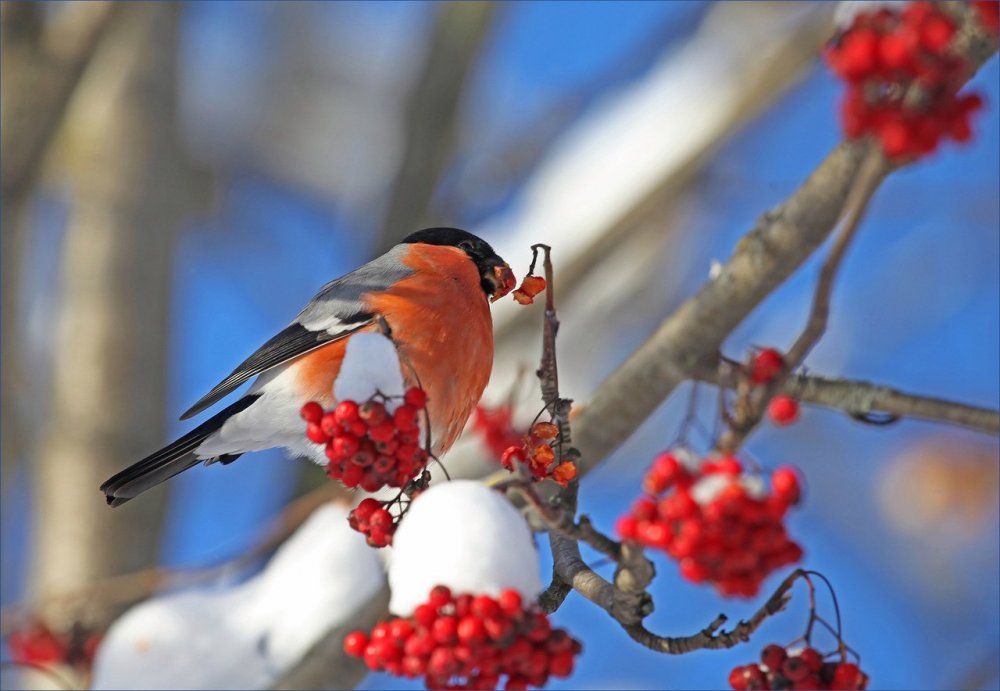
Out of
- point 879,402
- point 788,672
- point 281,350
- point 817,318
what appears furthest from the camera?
point 281,350

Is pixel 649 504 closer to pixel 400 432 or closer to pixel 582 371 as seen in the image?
pixel 400 432

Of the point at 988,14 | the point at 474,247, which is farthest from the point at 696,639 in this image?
the point at 474,247

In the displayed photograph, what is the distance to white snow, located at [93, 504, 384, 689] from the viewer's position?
137 inches

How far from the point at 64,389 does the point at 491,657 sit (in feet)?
14.5

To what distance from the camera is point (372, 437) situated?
6.62 ft

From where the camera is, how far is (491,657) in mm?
1724

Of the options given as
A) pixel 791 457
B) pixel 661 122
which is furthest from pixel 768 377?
pixel 791 457

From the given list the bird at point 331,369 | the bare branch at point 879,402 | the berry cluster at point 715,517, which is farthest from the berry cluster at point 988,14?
the bird at point 331,369

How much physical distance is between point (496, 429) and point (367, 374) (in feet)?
6.77

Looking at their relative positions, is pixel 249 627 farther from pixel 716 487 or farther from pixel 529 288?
pixel 716 487

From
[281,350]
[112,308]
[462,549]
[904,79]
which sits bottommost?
[462,549]

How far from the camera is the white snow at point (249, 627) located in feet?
11.4

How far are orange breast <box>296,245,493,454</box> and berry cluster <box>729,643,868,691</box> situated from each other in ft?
4.70

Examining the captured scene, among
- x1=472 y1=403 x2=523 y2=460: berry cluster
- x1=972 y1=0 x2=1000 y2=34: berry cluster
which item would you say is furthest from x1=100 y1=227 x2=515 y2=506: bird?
x1=972 y1=0 x2=1000 y2=34: berry cluster
